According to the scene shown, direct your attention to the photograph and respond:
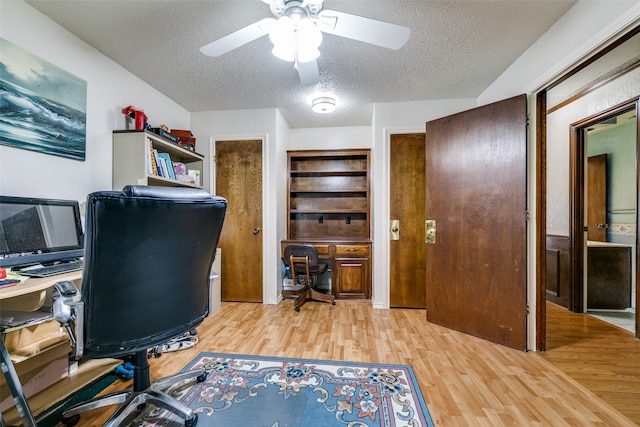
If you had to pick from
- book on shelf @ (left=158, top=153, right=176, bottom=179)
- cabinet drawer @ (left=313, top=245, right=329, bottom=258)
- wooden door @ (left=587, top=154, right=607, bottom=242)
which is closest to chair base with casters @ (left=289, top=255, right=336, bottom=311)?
cabinet drawer @ (left=313, top=245, right=329, bottom=258)

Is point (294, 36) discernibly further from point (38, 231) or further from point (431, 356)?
point (431, 356)

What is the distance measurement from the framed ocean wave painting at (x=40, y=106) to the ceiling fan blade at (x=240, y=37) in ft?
3.69

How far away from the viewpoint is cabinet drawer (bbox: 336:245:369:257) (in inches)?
132

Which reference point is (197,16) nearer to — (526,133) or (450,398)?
(526,133)

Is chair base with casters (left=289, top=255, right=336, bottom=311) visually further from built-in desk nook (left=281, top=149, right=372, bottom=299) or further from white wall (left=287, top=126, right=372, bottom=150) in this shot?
white wall (left=287, top=126, right=372, bottom=150)

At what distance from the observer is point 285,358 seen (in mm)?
1980

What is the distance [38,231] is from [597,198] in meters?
5.71

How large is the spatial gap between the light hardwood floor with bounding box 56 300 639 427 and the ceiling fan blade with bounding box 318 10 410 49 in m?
2.05

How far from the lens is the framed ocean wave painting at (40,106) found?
1.56m

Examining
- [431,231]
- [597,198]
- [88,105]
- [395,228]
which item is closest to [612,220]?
[597,198]

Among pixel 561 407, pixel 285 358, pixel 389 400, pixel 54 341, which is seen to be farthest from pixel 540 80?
Result: pixel 54 341

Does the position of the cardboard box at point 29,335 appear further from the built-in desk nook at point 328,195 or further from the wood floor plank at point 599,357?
the wood floor plank at point 599,357

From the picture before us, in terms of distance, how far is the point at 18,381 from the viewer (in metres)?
1.04

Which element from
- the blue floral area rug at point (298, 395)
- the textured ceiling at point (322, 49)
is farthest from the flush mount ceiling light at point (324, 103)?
the blue floral area rug at point (298, 395)
